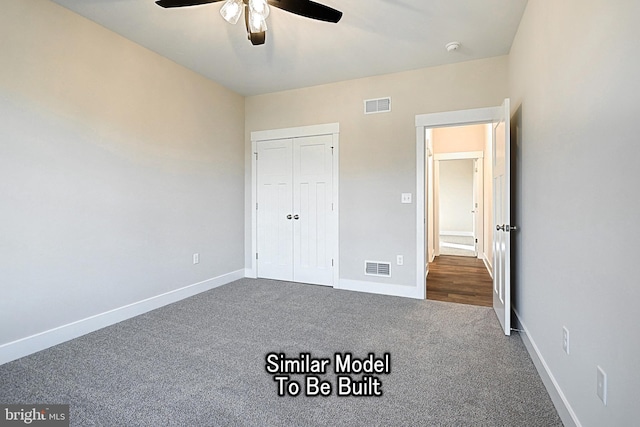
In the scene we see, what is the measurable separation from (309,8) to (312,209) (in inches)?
101

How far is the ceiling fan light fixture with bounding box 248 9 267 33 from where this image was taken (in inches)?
80.2

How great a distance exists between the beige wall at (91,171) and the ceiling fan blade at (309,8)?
1.79 metres

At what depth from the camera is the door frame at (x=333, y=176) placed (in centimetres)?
405

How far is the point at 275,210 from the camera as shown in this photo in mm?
4477

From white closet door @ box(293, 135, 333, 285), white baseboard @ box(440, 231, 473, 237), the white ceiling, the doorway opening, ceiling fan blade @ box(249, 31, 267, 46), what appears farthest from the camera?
white baseboard @ box(440, 231, 473, 237)

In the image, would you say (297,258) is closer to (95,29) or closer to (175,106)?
(175,106)

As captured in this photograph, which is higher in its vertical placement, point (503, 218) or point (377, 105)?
point (377, 105)

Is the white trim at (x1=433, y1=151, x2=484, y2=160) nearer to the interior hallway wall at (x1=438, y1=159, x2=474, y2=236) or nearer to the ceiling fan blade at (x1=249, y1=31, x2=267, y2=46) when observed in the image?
the interior hallway wall at (x1=438, y1=159, x2=474, y2=236)

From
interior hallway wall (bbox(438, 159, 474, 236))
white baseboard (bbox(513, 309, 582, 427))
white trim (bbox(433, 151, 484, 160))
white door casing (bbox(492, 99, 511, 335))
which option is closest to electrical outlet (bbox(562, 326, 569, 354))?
white baseboard (bbox(513, 309, 582, 427))

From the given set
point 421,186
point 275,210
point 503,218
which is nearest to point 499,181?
point 503,218

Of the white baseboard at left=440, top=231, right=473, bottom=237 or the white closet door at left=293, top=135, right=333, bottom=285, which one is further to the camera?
the white baseboard at left=440, top=231, right=473, bottom=237

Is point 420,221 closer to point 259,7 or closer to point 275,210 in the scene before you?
point 275,210

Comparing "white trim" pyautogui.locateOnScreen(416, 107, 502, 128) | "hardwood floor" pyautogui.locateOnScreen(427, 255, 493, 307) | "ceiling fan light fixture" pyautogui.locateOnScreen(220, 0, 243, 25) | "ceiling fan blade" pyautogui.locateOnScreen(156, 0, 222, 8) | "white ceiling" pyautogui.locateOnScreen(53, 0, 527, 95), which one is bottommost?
"hardwood floor" pyautogui.locateOnScreen(427, 255, 493, 307)

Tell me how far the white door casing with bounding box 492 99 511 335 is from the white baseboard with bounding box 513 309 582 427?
301mm
